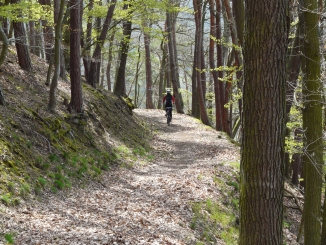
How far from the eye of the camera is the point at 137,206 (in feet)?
27.3

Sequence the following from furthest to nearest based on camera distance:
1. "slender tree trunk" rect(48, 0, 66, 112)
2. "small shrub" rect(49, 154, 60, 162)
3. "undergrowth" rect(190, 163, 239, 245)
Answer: "slender tree trunk" rect(48, 0, 66, 112)
"small shrub" rect(49, 154, 60, 162)
"undergrowth" rect(190, 163, 239, 245)

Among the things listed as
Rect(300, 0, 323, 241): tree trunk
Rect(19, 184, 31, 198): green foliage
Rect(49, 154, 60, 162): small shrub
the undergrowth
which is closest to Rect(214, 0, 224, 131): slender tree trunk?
the undergrowth

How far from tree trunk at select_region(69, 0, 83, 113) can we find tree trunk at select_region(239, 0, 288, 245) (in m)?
8.60

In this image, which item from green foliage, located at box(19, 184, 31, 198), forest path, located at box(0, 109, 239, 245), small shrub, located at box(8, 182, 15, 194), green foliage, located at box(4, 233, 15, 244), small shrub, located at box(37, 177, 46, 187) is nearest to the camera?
green foliage, located at box(4, 233, 15, 244)

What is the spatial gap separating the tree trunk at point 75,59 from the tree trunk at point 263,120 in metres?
8.60

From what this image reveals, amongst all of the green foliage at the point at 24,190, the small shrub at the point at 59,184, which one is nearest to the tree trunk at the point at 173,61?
the small shrub at the point at 59,184

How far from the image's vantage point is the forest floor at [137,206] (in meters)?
6.00

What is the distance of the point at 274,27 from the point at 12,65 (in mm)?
10644

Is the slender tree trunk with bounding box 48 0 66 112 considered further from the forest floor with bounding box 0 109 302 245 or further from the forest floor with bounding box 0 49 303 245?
the forest floor with bounding box 0 109 302 245

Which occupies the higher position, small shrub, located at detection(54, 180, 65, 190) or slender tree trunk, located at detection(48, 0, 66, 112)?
slender tree trunk, located at detection(48, 0, 66, 112)

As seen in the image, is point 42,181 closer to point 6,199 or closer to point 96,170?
point 6,199

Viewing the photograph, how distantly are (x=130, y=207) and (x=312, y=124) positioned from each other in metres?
4.31

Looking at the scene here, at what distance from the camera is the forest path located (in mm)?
5945

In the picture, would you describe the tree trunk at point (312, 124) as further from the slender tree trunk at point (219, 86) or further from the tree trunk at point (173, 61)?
the tree trunk at point (173, 61)
